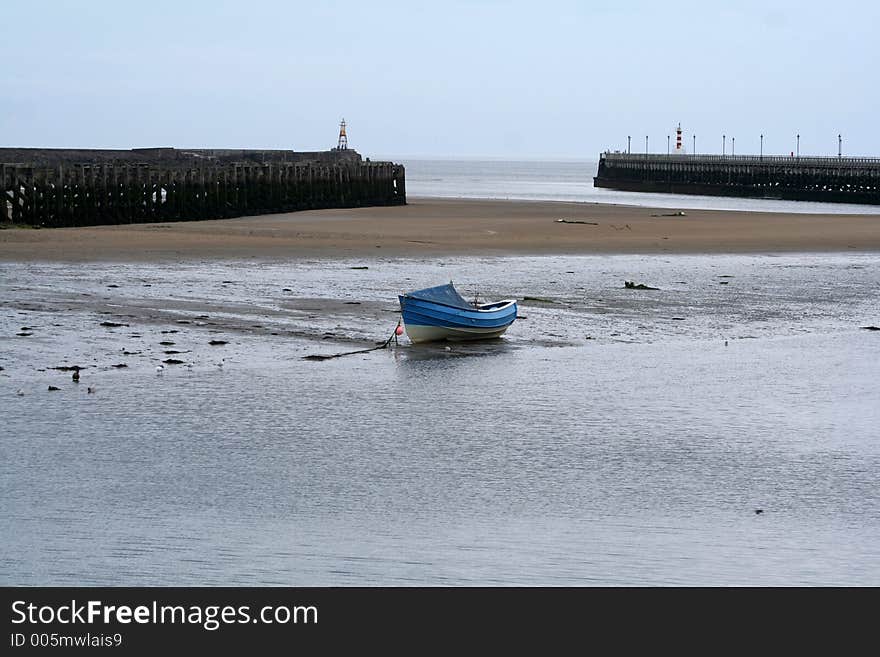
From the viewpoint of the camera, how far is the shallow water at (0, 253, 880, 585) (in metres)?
10.3

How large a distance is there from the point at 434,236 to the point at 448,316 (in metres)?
18.5

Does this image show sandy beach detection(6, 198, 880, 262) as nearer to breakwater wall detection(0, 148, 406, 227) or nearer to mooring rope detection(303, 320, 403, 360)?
breakwater wall detection(0, 148, 406, 227)

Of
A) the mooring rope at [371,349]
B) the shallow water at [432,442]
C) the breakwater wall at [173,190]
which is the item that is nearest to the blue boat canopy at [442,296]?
the mooring rope at [371,349]

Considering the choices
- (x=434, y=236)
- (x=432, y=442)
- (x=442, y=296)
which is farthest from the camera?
(x=434, y=236)

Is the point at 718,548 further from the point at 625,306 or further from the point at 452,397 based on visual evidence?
the point at 625,306

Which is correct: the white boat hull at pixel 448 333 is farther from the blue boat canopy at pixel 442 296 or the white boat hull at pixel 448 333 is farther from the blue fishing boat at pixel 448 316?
the blue boat canopy at pixel 442 296

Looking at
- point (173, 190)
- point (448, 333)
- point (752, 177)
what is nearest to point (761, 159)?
point (752, 177)

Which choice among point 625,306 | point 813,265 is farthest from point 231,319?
point 813,265

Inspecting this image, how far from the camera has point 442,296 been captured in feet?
66.5

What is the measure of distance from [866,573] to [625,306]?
1452cm

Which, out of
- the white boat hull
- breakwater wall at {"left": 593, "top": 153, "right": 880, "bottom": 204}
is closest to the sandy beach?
the white boat hull

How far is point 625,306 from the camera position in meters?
24.4

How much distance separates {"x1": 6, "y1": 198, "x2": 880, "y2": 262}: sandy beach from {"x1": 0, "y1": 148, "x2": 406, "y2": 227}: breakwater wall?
1.37 metres

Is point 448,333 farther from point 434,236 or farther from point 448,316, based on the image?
point 434,236
